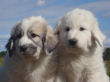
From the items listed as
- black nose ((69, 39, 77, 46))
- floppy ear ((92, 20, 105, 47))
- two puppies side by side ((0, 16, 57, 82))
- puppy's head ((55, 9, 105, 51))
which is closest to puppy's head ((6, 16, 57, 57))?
two puppies side by side ((0, 16, 57, 82))

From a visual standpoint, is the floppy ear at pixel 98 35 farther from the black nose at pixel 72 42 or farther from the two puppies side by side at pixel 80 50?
the black nose at pixel 72 42

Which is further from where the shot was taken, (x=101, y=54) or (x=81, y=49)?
(x=101, y=54)

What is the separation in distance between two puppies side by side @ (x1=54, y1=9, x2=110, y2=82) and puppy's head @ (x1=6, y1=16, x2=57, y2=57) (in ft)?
1.15

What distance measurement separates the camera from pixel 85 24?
344 inches

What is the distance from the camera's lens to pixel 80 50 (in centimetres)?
870

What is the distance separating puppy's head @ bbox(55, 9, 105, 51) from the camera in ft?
27.7

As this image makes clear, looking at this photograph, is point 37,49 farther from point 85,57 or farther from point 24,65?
point 85,57

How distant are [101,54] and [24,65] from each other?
2.14 m

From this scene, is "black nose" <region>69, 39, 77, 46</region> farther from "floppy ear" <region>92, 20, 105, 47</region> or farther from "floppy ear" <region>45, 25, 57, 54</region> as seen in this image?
"floppy ear" <region>92, 20, 105, 47</region>

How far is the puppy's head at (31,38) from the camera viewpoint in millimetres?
8211

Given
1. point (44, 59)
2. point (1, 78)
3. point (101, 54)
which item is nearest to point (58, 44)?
point (44, 59)

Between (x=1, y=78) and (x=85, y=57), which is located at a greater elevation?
(x=85, y=57)

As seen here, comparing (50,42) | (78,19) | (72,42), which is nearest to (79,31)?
(78,19)

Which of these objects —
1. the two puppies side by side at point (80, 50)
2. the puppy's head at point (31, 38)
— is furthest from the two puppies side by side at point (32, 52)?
the two puppies side by side at point (80, 50)
